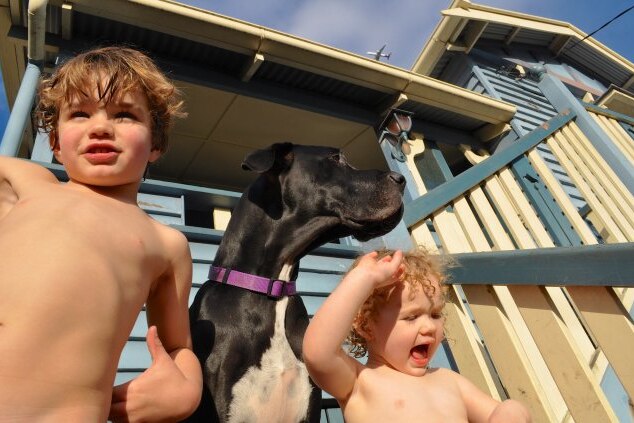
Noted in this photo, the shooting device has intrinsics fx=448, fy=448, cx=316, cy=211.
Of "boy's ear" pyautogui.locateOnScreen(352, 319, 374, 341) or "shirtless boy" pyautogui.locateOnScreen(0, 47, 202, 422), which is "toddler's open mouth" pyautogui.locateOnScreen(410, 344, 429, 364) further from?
"shirtless boy" pyautogui.locateOnScreen(0, 47, 202, 422)

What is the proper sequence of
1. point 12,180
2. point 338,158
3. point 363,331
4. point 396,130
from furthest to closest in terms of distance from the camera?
point 396,130 → point 338,158 → point 363,331 → point 12,180

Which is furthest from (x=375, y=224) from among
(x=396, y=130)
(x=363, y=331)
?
(x=396, y=130)

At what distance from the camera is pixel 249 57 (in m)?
4.74

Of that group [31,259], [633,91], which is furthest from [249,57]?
[633,91]

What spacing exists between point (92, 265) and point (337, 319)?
757 mm

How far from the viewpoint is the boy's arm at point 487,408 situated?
5.01ft

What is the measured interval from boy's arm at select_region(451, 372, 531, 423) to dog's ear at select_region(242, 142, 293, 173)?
1271 millimetres

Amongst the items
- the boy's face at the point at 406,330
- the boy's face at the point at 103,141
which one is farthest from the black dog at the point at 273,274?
the boy's face at the point at 103,141

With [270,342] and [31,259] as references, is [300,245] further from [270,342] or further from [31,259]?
[31,259]

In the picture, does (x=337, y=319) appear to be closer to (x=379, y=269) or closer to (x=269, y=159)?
(x=379, y=269)

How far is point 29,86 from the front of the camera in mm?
3650

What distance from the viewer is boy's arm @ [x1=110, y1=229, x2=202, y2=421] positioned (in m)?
1.10

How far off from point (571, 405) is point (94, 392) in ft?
5.74

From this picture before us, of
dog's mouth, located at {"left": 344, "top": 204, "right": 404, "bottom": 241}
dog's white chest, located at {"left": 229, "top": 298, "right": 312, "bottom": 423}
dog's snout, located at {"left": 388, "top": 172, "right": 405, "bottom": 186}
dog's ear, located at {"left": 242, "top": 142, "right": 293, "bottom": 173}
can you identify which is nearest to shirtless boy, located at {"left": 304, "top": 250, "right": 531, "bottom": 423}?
dog's white chest, located at {"left": 229, "top": 298, "right": 312, "bottom": 423}
